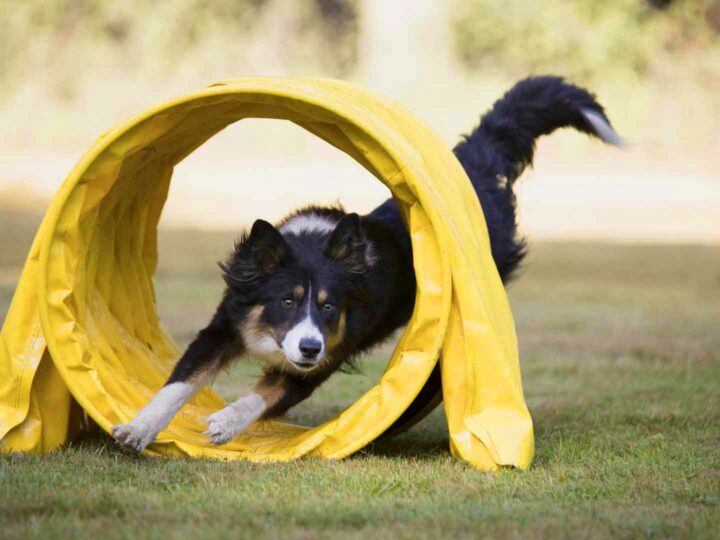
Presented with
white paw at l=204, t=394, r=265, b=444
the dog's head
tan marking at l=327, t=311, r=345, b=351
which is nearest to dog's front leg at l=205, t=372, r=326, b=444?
white paw at l=204, t=394, r=265, b=444

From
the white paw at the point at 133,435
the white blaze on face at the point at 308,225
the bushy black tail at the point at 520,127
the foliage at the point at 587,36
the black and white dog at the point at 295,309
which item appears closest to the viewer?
the white paw at the point at 133,435

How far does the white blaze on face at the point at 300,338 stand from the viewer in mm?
5102

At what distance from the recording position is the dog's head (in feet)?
17.7

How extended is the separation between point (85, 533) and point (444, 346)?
6.96ft

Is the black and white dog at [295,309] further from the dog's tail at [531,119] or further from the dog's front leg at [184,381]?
the dog's tail at [531,119]

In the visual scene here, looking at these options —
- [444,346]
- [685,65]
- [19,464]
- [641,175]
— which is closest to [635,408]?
[444,346]

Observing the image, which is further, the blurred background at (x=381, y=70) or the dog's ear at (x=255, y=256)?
the blurred background at (x=381, y=70)

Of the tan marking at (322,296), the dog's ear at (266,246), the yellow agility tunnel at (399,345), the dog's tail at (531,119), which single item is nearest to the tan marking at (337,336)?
the tan marking at (322,296)

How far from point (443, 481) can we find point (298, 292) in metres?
1.25

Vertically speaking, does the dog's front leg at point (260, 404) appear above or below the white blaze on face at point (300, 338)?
below

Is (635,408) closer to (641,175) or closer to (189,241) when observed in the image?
(189,241)

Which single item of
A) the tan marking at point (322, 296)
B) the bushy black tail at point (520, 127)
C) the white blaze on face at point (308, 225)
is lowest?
the tan marking at point (322, 296)

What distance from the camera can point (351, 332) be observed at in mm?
5699

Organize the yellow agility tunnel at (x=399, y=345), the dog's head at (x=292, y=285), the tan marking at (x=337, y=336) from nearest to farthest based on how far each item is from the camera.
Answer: the yellow agility tunnel at (x=399, y=345), the dog's head at (x=292, y=285), the tan marking at (x=337, y=336)
